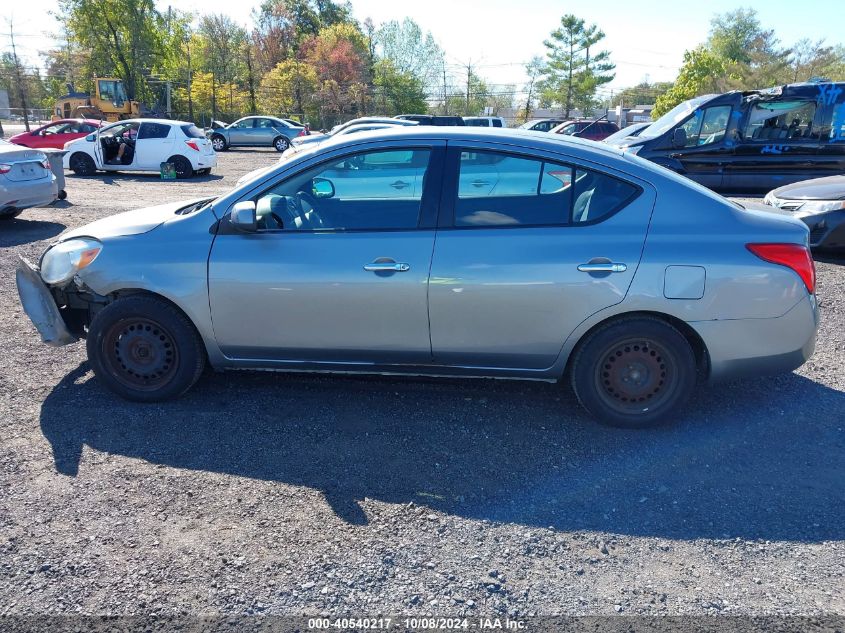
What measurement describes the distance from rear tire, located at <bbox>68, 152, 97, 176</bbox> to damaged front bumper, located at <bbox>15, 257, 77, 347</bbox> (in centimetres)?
1591

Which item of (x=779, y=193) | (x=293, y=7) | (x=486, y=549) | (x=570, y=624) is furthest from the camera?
(x=293, y=7)

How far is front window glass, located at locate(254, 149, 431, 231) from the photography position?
13.2 ft

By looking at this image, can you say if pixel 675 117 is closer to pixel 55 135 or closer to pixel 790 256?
pixel 790 256

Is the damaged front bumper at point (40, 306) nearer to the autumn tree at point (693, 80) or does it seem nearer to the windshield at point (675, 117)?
the windshield at point (675, 117)

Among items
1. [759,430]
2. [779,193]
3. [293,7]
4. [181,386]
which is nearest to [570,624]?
[759,430]

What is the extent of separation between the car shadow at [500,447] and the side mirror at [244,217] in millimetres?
1191

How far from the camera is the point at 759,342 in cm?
387

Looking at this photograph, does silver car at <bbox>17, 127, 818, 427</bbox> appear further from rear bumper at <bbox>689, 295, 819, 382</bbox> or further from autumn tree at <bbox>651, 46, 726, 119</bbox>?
autumn tree at <bbox>651, 46, 726, 119</bbox>

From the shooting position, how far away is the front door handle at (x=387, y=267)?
386 cm

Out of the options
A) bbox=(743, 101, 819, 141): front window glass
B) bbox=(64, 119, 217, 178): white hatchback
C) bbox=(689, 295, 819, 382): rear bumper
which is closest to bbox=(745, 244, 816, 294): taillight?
bbox=(689, 295, 819, 382): rear bumper

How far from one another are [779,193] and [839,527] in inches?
274

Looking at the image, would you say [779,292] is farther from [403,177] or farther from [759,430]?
[403,177]

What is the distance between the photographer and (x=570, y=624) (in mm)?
2502

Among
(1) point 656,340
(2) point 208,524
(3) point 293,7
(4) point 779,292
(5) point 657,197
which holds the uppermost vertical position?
(3) point 293,7
